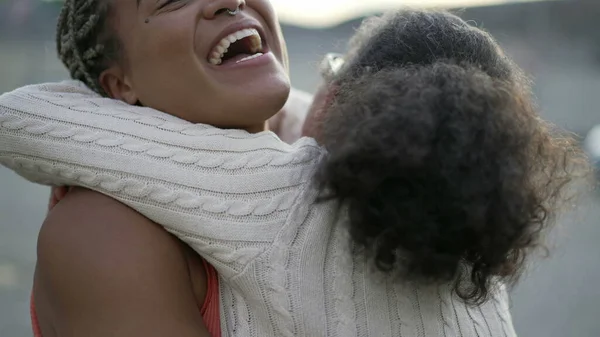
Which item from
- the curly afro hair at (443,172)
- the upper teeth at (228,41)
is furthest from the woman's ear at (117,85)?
the curly afro hair at (443,172)

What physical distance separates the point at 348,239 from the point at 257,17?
0.70 m

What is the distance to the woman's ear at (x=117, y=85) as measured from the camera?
2039 mm

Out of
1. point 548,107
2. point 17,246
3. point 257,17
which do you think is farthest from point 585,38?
point 257,17

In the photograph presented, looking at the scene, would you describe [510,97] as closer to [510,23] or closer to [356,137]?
[356,137]

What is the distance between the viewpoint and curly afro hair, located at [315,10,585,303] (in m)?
1.53

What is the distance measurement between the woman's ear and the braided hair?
0.02m

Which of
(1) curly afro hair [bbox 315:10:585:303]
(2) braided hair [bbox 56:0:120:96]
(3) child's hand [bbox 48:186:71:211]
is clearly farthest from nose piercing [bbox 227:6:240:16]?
(3) child's hand [bbox 48:186:71:211]

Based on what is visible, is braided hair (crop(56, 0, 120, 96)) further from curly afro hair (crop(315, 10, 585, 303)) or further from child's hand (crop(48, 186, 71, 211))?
curly afro hair (crop(315, 10, 585, 303))

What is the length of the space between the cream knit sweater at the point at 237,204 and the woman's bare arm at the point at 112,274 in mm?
45

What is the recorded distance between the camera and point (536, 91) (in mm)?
11273

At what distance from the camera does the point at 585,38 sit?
44.8 feet

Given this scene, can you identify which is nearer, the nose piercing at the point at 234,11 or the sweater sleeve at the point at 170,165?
the sweater sleeve at the point at 170,165

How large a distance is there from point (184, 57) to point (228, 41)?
0.42 feet

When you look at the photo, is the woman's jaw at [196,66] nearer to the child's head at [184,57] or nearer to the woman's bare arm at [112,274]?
the child's head at [184,57]
